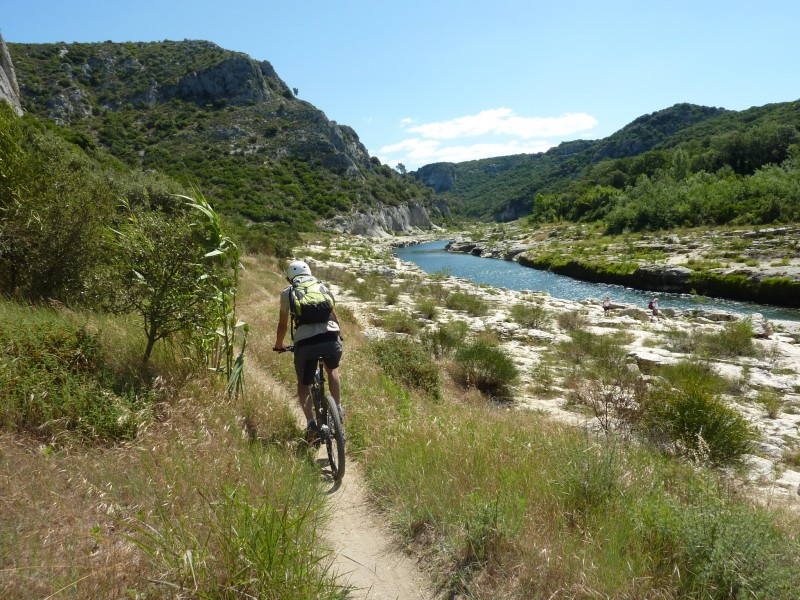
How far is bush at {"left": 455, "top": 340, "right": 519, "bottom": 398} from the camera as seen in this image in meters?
10.1

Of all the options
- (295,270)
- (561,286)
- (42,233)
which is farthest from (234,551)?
(561,286)

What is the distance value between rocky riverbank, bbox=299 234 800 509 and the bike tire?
13.6 ft

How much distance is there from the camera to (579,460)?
3811 mm

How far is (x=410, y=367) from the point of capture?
28.8 ft

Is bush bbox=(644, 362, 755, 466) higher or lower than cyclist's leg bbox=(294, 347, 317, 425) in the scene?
lower

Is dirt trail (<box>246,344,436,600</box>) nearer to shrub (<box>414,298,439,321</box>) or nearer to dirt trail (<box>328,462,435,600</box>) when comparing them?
dirt trail (<box>328,462,435,600</box>)

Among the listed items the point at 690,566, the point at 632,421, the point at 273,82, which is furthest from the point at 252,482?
the point at 273,82

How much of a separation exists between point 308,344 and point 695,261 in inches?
1435

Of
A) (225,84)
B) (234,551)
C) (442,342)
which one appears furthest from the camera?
(225,84)

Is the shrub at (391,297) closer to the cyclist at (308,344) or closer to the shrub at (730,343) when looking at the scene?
the shrub at (730,343)

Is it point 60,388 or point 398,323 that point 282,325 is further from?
point 398,323

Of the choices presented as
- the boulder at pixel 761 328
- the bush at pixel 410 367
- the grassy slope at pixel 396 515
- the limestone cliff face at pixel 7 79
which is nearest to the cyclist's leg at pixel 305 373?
the grassy slope at pixel 396 515

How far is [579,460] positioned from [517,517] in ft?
2.89

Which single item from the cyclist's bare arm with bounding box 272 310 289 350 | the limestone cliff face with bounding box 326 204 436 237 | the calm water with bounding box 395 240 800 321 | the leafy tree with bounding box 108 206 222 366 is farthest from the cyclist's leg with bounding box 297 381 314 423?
the limestone cliff face with bounding box 326 204 436 237
